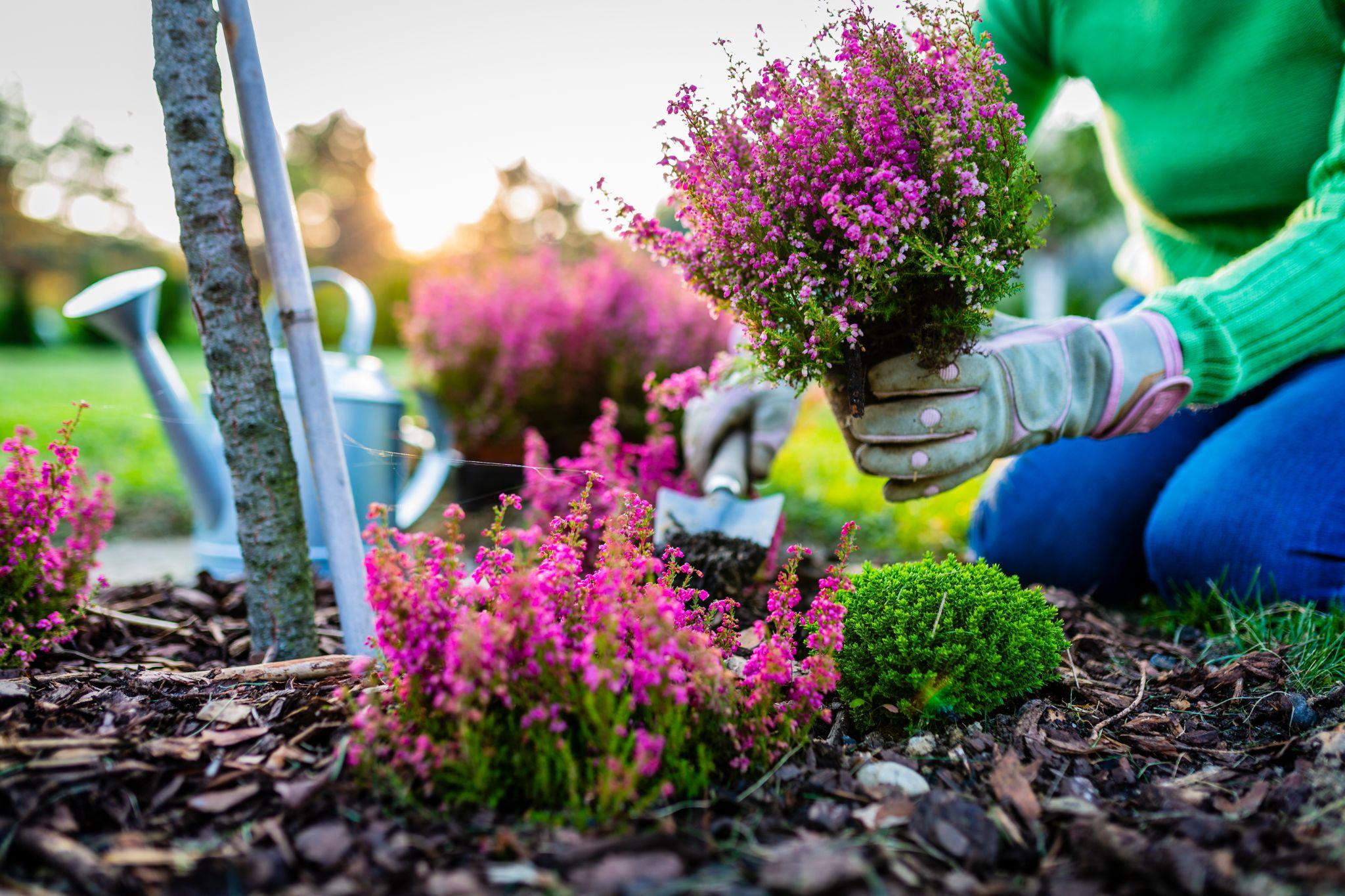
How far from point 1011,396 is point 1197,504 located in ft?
2.56

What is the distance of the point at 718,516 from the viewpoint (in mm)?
2023

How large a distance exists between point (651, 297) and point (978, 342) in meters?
2.75

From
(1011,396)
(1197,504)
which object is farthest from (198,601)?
(1197,504)

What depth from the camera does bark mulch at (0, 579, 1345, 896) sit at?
843mm

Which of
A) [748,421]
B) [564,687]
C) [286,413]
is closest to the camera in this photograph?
[564,687]

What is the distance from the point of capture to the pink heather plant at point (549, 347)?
12.8 feet

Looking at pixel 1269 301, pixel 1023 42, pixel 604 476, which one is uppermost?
pixel 1023 42

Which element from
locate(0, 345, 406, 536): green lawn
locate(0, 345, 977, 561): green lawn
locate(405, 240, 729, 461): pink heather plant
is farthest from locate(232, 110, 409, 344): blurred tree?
locate(405, 240, 729, 461): pink heather plant

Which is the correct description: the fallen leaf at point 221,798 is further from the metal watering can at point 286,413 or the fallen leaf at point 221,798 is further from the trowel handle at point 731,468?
the trowel handle at point 731,468

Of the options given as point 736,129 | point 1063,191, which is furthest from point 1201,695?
point 1063,191

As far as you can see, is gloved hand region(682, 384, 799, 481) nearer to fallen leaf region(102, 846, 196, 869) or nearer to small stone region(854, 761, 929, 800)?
small stone region(854, 761, 929, 800)

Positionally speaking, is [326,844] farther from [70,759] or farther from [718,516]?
[718,516]

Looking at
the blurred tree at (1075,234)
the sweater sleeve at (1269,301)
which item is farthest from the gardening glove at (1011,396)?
the blurred tree at (1075,234)

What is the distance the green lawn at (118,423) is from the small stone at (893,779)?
1425 mm
